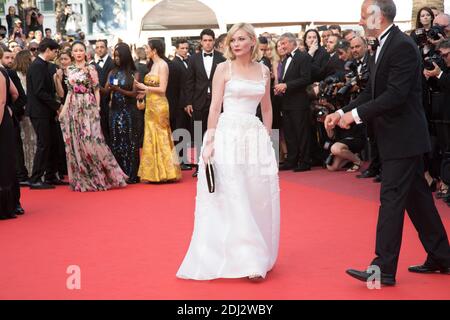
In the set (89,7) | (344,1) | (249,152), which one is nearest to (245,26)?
(249,152)

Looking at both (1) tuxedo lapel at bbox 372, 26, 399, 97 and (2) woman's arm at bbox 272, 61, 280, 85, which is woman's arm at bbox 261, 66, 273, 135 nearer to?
(1) tuxedo lapel at bbox 372, 26, 399, 97

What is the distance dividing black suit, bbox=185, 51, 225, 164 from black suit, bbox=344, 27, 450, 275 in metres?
6.83

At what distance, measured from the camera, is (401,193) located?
18.1 feet

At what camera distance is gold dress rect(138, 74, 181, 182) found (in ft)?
38.6

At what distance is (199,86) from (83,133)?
217 cm

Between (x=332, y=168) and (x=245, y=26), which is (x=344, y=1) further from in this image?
(x=245, y=26)

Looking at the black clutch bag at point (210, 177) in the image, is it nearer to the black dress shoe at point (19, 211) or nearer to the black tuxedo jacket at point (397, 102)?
the black tuxedo jacket at point (397, 102)

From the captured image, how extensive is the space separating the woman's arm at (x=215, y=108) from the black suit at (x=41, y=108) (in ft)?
18.7

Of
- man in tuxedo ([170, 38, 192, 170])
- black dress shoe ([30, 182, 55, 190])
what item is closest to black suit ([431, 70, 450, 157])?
man in tuxedo ([170, 38, 192, 170])

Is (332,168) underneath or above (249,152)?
underneath

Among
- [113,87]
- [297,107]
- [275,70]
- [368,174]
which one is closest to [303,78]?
[297,107]

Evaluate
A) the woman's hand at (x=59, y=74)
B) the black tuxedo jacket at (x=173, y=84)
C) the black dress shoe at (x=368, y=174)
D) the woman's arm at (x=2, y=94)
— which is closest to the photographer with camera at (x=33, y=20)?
the black tuxedo jacket at (x=173, y=84)

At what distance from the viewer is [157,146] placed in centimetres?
1185

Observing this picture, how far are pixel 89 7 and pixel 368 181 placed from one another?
3211 centimetres
